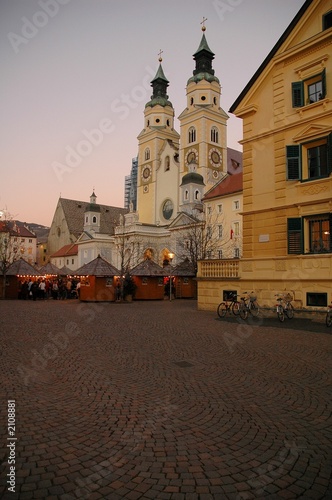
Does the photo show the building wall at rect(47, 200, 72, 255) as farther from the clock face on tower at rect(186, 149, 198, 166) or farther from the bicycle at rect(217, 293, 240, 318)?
the bicycle at rect(217, 293, 240, 318)

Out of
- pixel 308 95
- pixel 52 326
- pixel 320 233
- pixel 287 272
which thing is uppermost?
pixel 308 95

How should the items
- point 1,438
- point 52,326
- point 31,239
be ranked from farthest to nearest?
1. point 31,239
2. point 52,326
3. point 1,438

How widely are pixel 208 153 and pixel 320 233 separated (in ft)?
184

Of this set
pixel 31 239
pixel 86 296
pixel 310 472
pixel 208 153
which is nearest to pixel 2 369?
pixel 310 472

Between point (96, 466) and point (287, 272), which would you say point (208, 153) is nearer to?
point (287, 272)

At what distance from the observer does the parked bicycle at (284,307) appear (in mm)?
15484

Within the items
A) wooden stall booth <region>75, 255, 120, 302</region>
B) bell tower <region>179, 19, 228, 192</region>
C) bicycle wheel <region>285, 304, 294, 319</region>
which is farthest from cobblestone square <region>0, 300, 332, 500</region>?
bell tower <region>179, 19, 228, 192</region>

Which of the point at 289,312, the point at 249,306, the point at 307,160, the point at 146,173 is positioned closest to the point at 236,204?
the point at 146,173

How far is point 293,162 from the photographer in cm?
1708

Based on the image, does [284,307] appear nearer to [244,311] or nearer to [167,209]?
[244,311]

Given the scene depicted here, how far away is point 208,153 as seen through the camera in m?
69.8

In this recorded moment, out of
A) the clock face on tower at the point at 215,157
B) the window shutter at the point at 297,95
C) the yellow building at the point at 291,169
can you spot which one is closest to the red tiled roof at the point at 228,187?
the clock face on tower at the point at 215,157

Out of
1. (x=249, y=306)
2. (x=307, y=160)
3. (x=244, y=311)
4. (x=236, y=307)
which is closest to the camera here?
(x=244, y=311)

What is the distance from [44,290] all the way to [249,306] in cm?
2218
